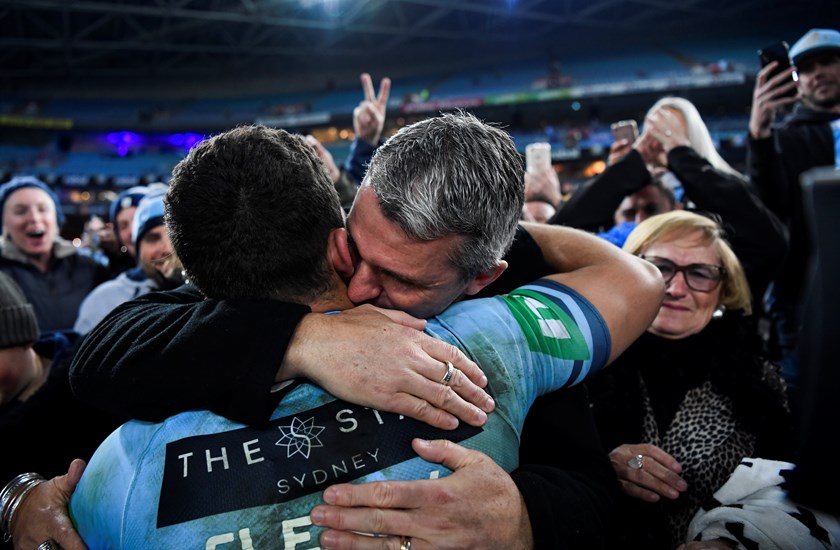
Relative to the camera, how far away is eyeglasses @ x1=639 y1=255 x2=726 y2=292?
6.84 feet

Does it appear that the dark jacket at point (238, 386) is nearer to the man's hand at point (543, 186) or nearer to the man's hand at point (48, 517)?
the man's hand at point (48, 517)

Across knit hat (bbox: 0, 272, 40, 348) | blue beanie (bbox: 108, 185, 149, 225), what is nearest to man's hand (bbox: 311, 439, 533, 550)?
knit hat (bbox: 0, 272, 40, 348)

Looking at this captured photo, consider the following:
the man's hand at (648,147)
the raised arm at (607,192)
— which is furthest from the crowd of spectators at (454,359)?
the man's hand at (648,147)

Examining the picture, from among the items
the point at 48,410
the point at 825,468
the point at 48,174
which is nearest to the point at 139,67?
the point at 48,174

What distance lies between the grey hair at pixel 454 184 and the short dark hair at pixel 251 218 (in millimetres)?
174

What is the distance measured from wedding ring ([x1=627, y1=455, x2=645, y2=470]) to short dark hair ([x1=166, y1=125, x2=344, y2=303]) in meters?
1.09

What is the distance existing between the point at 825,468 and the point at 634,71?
24746 mm

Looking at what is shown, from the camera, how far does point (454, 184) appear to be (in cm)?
125

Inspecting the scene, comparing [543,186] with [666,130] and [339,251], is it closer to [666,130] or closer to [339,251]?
[666,130]

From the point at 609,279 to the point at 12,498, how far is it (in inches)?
66.7

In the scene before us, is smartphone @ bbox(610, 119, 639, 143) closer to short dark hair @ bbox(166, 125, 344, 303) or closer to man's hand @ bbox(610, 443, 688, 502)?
man's hand @ bbox(610, 443, 688, 502)

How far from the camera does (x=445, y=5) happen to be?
21.3 metres

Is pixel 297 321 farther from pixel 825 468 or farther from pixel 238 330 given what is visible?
pixel 825 468

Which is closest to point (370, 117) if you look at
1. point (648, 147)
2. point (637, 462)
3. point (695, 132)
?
point (648, 147)
